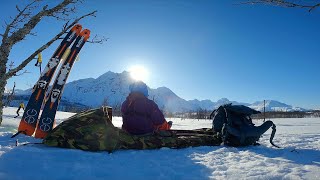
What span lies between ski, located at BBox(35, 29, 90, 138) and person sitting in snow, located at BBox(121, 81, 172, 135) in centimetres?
220

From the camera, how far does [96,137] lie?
5.16m

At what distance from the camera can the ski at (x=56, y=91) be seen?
23.8 feet

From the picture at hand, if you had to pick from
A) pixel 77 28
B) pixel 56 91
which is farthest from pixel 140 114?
pixel 77 28

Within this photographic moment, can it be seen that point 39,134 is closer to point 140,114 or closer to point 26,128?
point 26,128

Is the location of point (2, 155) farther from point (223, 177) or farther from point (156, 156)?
point (223, 177)

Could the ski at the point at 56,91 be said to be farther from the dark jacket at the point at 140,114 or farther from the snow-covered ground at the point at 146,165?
the snow-covered ground at the point at 146,165

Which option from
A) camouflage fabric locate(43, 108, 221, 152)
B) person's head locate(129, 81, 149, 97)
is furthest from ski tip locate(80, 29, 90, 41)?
camouflage fabric locate(43, 108, 221, 152)

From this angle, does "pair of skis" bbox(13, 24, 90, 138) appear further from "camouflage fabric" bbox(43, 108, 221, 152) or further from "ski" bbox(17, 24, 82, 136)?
"camouflage fabric" bbox(43, 108, 221, 152)

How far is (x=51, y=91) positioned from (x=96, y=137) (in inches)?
131

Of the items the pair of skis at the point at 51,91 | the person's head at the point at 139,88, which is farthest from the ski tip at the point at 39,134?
the person's head at the point at 139,88

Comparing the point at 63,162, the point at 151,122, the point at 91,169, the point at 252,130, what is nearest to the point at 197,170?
the point at 91,169

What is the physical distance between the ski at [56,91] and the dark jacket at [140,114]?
2.20m

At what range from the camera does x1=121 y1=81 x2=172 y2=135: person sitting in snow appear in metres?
6.10

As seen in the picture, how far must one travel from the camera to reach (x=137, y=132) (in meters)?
6.19
